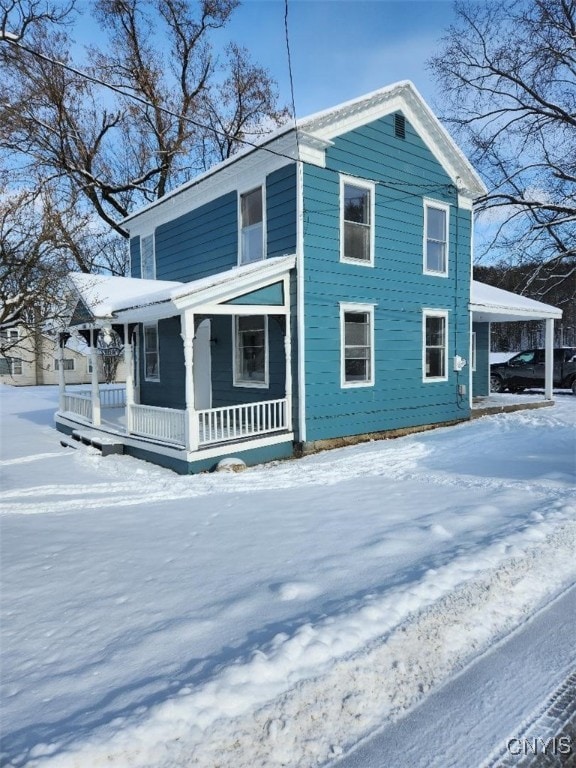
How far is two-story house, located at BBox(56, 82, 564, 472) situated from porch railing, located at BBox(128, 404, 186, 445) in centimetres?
4

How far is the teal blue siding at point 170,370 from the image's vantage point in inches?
484

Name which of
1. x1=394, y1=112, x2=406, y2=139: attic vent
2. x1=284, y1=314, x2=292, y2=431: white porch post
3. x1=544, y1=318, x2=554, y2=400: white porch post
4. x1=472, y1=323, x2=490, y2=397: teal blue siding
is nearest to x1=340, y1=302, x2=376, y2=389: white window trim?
x1=284, y1=314, x2=292, y2=431: white porch post

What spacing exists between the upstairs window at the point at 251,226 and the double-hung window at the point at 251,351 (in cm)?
128

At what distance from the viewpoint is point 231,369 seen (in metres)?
10.9

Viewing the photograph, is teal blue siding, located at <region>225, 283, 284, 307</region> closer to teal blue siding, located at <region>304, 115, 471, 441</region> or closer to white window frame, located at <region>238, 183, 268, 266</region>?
teal blue siding, located at <region>304, 115, 471, 441</region>

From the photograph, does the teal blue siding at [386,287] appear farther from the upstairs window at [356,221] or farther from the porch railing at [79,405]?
the porch railing at [79,405]

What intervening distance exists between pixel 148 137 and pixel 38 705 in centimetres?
2500

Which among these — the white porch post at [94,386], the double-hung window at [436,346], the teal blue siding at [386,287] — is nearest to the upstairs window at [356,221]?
the teal blue siding at [386,287]

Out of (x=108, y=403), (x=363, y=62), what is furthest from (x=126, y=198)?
(x=363, y=62)

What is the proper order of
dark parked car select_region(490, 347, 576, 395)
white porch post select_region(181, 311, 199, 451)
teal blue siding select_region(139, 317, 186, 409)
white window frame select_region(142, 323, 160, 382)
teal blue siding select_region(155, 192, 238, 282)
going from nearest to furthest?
white porch post select_region(181, 311, 199, 451), teal blue siding select_region(155, 192, 238, 282), teal blue siding select_region(139, 317, 186, 409), white window frame select_region(142, 323, 160, 382), dark parked car select_region(490, 347, 576, 395)

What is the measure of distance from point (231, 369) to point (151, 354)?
150 inches

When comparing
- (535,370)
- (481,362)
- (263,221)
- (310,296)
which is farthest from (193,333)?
(535,370)

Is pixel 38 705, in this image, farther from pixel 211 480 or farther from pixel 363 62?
pixel 363 62

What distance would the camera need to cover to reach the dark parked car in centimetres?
1869
